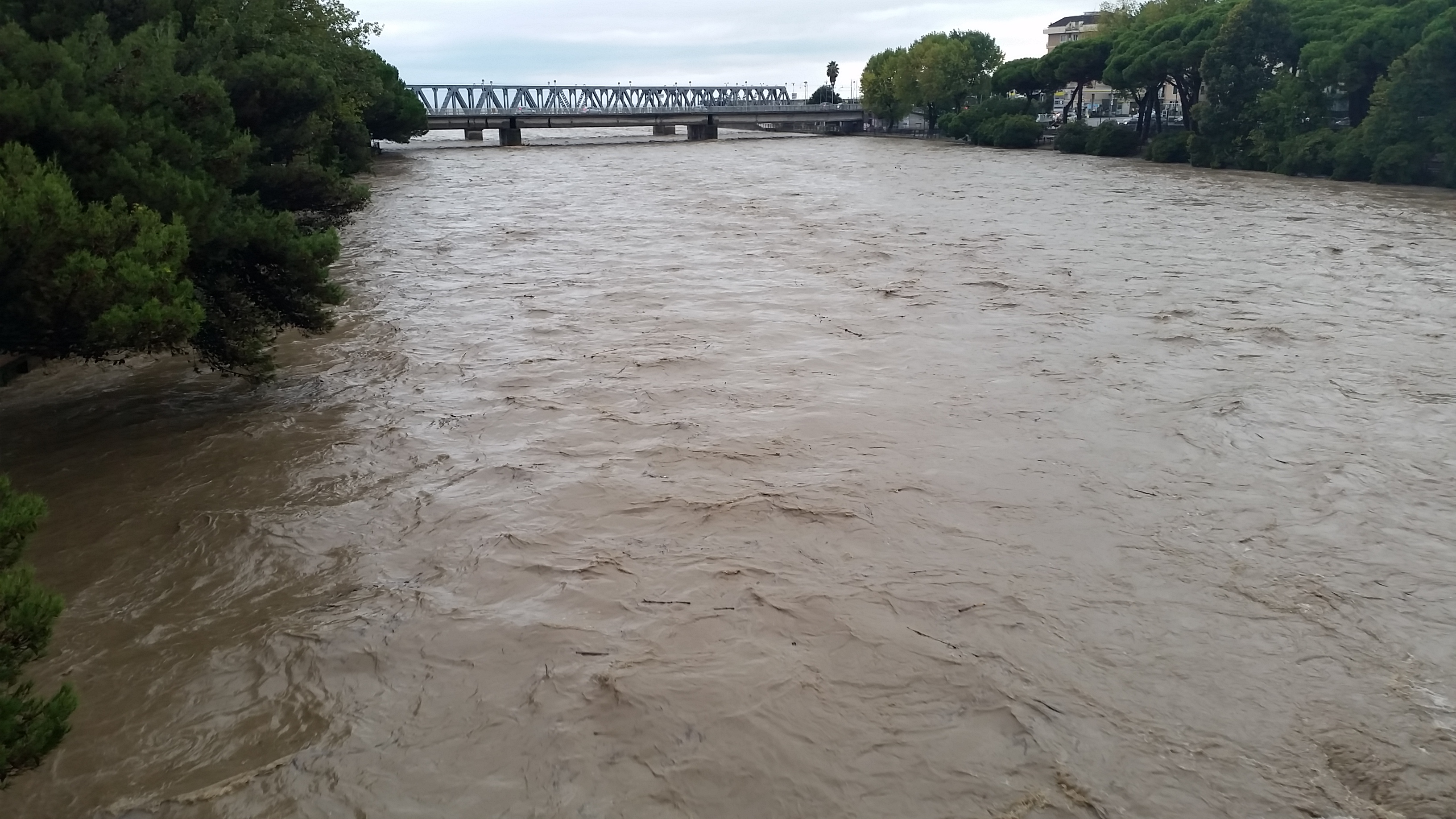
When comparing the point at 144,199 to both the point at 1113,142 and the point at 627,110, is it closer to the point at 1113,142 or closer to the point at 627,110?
the point at 1113,142

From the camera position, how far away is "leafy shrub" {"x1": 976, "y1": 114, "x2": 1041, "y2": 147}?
61.2 m

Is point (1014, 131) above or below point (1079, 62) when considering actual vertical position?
below

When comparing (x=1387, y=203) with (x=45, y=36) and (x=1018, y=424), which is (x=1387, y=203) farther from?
(x=45, y=36)

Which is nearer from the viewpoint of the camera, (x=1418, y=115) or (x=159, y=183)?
(x=159, y=183)

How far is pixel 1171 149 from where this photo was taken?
154ft

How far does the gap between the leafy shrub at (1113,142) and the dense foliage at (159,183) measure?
158 feet

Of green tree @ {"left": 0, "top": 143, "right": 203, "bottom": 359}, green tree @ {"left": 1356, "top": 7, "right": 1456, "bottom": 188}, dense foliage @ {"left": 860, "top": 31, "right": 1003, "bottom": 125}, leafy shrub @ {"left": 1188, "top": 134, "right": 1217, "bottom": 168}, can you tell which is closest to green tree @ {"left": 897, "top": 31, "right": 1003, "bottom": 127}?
dense foliage @ {"left": 860, "top": 31, "right": 1003, "bottom": 125}

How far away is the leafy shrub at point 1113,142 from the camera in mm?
52719

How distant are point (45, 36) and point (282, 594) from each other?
6.35 meters

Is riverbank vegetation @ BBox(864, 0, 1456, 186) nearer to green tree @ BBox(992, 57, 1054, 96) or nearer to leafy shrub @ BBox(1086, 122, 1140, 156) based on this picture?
leafy shrub @ BBox(1086, 122, 1140, 156)

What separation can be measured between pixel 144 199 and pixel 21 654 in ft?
17.9

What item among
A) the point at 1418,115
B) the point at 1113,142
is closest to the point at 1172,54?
the point at 1113,142

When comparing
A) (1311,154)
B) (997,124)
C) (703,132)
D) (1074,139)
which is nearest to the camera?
(1311,154)

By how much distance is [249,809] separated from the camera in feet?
16.0
